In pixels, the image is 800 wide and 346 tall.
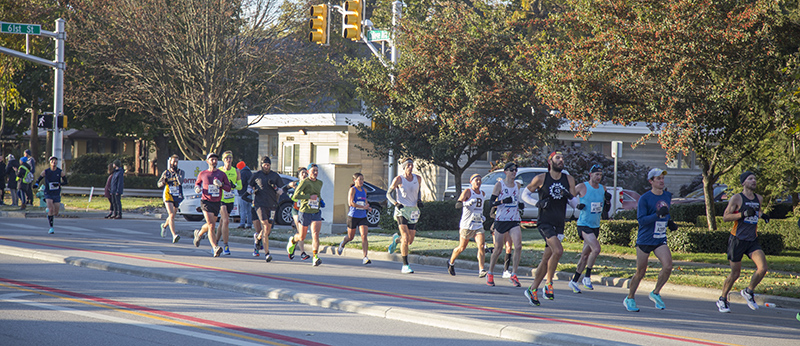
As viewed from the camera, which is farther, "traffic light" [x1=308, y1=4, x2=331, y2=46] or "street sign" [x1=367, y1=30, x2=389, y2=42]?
"street sign" [x1=367, y1=30, x2=389, y2=42]

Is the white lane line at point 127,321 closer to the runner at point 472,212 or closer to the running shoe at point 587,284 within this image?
the runner at point 472,212

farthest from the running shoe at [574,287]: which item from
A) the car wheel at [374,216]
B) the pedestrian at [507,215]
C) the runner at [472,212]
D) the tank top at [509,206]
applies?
the car wheel at [374,216]

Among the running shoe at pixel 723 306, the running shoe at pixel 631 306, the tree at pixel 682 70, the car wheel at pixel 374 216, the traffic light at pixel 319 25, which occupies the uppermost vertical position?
the traffic light at pixel 319 25

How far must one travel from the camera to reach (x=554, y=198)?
32.1 feet

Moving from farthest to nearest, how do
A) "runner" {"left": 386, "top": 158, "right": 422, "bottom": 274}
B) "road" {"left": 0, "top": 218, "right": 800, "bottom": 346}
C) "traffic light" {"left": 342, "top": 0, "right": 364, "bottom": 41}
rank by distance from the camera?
"traffic light" {"left": 342, "top": 0, "right": 364, "bottom": 41} → "runner" {"left": 386, "top": 158, "right": 422, "bottom": 274} → "road" {"left": 0, "top": 218, "right": 800, "bottom": 346}

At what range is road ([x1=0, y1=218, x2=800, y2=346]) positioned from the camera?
7703mm

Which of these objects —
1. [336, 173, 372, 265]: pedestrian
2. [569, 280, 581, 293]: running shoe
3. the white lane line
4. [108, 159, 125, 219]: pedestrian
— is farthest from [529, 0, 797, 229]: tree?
[108, 159, 125, 219]: pedestrian

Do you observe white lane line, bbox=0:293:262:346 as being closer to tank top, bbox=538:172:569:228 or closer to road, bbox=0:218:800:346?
road, bbox=0:218:800:346

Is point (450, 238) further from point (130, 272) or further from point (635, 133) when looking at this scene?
point (635, 133)

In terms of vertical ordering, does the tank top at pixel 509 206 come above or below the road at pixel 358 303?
above

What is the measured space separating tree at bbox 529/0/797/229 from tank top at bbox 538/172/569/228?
6.84m

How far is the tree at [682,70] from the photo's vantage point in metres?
15.2

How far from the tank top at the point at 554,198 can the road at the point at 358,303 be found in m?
1.09

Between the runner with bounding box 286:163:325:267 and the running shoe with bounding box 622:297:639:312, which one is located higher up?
the runner with bounding box 286:163:325:267
